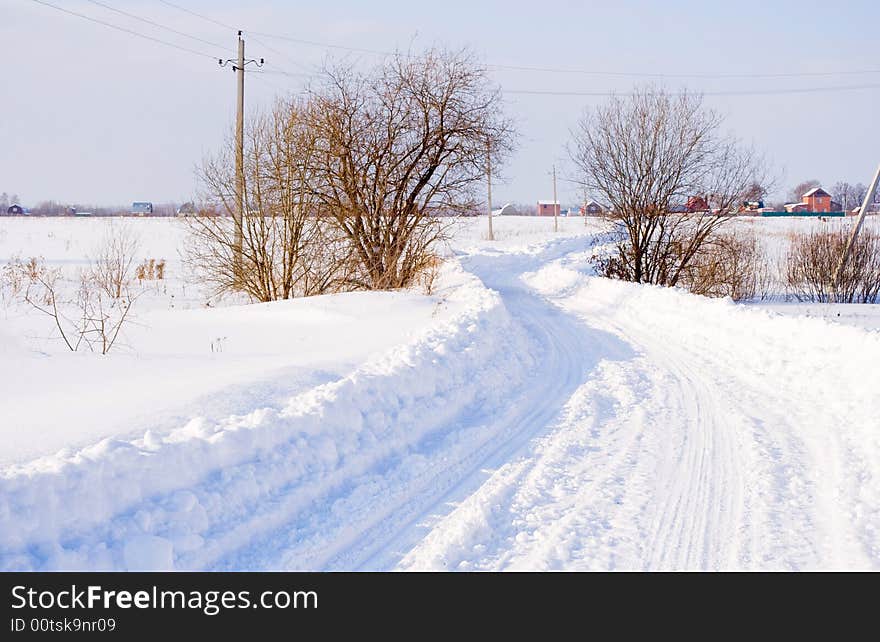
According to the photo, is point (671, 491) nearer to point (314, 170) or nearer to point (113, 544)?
point (113, 544)

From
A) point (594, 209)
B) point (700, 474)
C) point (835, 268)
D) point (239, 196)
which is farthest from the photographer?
point (594, 209)

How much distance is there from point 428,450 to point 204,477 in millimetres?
2353

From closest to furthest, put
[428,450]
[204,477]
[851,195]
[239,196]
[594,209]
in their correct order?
[204,477]
[428,450]
[239,196]
[594,209]
[851,195]

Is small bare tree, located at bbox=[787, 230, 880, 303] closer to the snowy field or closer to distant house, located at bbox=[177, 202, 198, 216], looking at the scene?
the snowy field

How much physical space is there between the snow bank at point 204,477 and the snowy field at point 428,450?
15 millimetres

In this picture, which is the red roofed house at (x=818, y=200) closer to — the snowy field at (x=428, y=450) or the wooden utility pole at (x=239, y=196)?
the wooden utility pole at (x=239, y=196)

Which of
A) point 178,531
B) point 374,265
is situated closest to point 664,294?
point 374,265

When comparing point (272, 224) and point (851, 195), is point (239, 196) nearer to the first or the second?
point (272, 224)

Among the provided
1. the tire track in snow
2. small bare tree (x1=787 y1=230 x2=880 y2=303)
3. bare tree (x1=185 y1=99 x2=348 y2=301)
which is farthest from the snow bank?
small bare tree (x1=787 y1=230 x2=880 y2=303)

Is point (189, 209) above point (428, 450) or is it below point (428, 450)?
above

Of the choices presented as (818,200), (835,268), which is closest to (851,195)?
(818,200)

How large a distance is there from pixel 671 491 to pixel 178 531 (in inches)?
151

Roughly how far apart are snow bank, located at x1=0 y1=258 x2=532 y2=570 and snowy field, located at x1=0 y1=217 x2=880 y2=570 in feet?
0.05

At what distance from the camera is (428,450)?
22.9 ft
